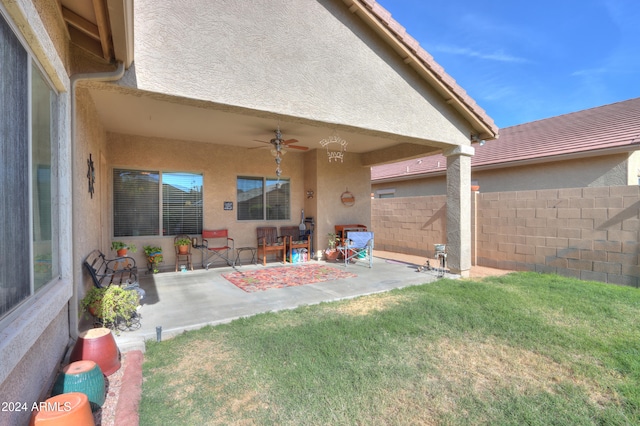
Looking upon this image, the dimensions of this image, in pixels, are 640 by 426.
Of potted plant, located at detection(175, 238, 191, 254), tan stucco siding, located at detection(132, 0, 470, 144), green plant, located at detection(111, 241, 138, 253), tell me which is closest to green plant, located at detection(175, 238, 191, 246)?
potted plant, located at detection(175, 238, 191, 254)

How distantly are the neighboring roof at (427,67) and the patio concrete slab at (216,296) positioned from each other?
342 centimetres

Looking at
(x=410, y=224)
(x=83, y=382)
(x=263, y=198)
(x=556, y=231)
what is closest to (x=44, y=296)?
(x=83, y=382)

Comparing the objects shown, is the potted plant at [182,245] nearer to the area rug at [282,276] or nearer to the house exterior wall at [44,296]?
the area rug at [282,276]

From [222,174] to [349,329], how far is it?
5.59m

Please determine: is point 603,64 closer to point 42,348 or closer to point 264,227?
point 264,227

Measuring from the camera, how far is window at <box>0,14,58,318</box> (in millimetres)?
1732

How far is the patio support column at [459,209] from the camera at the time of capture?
655 centimetres

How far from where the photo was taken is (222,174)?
25.8ft

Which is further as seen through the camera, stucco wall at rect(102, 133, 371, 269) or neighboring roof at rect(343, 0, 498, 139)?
stucco wall at rect(102, 133, 371, 269)

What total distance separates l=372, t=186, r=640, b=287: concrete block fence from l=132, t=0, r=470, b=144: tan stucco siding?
10.3 feet

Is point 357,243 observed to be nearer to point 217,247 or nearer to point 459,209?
point 459,209

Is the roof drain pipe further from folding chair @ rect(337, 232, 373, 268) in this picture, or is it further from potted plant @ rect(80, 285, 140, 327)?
folding chair @ rect(337, 232, 373, 268)

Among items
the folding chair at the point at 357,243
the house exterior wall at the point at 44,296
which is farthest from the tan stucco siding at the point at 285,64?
the folding chair at the point at 357,243

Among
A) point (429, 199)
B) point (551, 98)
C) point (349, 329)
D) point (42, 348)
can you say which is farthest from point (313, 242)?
point (551, 98)
